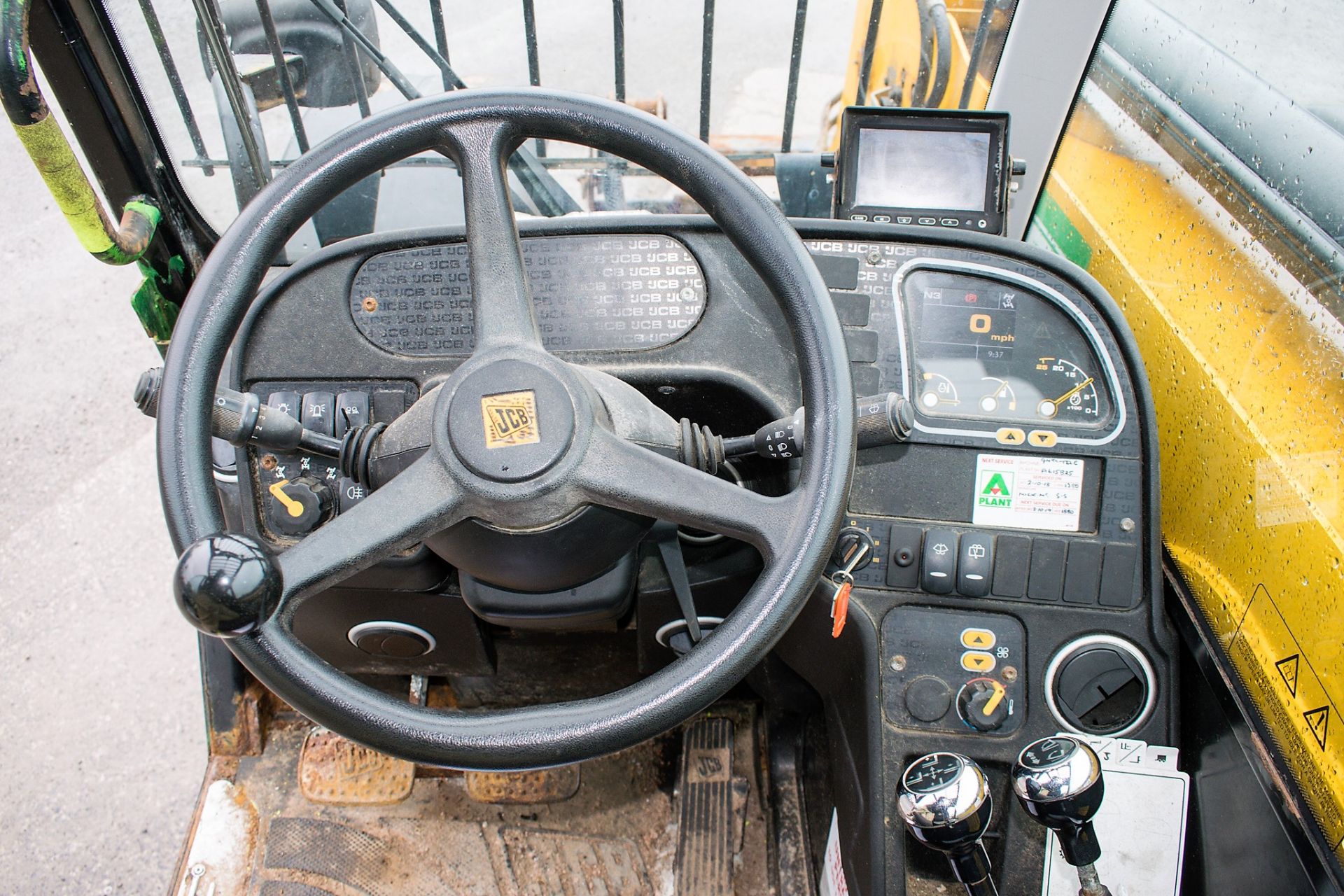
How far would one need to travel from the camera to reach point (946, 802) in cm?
88

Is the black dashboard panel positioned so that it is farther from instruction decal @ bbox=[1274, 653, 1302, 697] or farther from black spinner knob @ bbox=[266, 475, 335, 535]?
instruction decal @ bbox=[1274, 653, 1302, 697]

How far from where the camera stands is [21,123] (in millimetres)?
1008

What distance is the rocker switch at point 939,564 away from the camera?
110cm

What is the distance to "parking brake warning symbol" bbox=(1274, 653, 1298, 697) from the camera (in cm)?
92

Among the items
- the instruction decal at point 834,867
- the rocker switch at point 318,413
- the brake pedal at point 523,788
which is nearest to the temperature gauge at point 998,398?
the instruction decal at point 834,867

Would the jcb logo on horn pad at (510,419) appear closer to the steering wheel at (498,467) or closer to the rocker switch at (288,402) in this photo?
the steering wheel at (498,467)

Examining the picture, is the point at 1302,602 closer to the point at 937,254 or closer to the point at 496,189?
the point at 937,254

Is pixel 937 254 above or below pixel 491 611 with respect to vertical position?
above

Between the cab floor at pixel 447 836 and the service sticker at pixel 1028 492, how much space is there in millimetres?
662

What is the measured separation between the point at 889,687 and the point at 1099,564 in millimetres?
297

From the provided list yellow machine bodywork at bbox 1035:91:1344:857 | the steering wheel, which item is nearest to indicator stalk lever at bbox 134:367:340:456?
the steering wheel

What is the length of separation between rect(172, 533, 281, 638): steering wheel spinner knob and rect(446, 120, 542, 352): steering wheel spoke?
315mm

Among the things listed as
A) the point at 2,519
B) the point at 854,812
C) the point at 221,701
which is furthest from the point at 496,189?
the point at 2,519

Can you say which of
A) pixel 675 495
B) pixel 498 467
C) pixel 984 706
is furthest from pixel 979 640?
pixel 498 467
